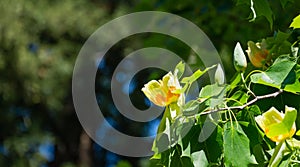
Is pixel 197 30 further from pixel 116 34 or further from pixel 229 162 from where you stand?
pixel 116 34

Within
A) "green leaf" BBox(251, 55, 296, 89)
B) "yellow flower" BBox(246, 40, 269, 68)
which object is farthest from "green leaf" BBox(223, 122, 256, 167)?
"yellow flower" BBox(246, 40, 269, 68)

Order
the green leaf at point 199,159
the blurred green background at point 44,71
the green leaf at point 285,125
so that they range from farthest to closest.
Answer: the blurred green background at point 44,71
the green leaf at point 199,159
the green leaf at point 285,125

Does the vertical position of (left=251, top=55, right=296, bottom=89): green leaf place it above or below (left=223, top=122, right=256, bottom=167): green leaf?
above

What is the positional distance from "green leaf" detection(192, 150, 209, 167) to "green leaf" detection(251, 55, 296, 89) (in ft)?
0.52

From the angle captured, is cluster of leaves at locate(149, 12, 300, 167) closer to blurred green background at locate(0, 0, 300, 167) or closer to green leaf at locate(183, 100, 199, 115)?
green leaf at locate(183, 100, 199, 115)

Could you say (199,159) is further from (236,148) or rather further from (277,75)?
(277,75)

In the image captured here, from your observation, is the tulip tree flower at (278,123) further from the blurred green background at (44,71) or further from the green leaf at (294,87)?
the blurred green background at (44,71)

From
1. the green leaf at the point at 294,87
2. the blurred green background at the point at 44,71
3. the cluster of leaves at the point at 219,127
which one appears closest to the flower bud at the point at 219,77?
the cluster of leaves at the point at 219,127

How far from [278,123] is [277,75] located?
139mm

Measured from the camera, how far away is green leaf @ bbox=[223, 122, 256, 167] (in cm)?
93

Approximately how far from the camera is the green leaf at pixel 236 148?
93cm

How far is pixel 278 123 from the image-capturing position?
0.88 metres

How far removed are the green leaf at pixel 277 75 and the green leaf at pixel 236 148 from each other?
0.11m

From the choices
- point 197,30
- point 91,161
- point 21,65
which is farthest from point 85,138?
point 197,30
